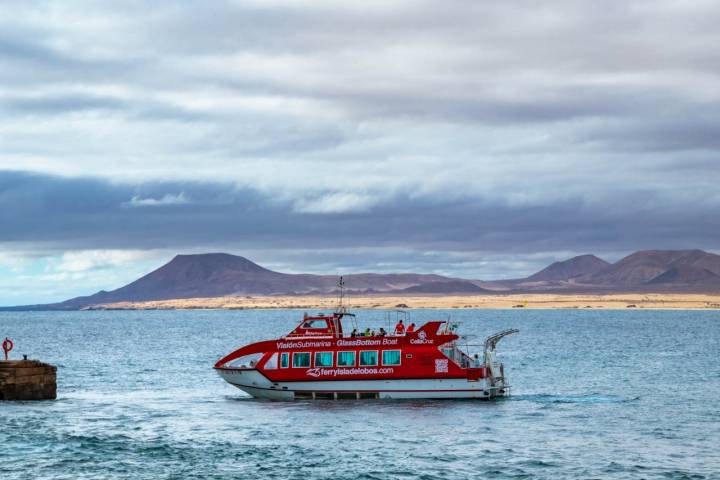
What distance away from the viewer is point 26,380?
6412 centimetres

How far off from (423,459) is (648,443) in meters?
11.7

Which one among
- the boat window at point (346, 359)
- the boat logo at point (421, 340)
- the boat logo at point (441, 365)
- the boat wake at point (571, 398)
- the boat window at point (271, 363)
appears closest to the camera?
the boat logo at point (441, 365)

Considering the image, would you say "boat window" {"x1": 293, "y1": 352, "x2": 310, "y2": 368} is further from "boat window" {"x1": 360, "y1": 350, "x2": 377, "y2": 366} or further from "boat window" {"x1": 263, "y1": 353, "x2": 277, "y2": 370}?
"boat window" {"x1": 360, "y1": 350, "x2": 377, "y2": 366}

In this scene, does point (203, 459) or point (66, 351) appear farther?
point (66, 351)

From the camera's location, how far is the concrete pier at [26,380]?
208ft

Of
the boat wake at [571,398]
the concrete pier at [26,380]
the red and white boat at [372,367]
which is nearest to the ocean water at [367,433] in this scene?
the boat wake at [571,398]

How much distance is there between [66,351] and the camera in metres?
142

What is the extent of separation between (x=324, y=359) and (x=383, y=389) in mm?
4143

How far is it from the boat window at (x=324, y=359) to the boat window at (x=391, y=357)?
348 centimetres

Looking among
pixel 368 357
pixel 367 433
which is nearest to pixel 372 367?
pixel 368 357

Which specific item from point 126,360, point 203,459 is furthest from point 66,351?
point 203,459

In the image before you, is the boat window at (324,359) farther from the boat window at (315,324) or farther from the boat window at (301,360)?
the boat window at (315,324)

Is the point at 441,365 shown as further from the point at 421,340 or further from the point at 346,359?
the point at 346,359

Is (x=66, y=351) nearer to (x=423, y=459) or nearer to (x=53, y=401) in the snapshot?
(x=53, y=401)
